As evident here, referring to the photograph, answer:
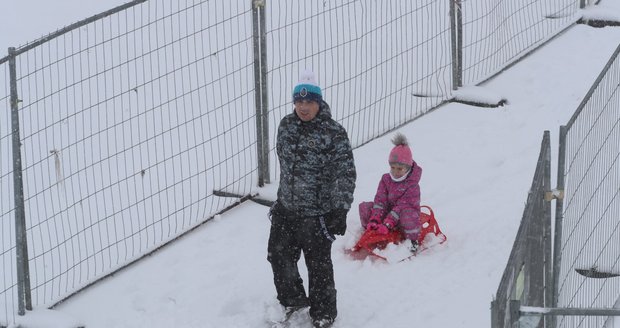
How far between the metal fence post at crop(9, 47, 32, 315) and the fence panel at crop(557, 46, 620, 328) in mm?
3372

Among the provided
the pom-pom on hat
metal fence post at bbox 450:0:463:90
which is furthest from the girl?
metal fence post at bbox 450:0:463:90

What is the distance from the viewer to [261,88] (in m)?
9.51

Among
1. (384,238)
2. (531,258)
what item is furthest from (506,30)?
(531,258)

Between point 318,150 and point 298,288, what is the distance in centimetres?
92

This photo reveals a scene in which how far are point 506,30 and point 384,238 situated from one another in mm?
4793

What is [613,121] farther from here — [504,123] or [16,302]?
[16,302]

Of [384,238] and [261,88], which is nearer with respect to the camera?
[384,238]

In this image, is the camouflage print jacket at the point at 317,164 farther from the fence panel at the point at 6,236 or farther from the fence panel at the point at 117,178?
the fence panel at the point at 6,236

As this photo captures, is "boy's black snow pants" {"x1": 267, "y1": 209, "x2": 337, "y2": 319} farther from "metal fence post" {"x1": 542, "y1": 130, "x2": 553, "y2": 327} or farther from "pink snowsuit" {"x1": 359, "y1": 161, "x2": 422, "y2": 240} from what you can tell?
"metal fence post" {"x1": 542, "y1": 130, "x2": 553, "y2": 327}

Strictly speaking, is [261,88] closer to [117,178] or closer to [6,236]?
[117,178]

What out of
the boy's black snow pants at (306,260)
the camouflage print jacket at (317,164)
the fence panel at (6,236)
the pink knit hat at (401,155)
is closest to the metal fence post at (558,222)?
the camouflage print jacket at (317,164)

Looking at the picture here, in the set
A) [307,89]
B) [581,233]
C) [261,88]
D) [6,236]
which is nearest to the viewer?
[581,233]

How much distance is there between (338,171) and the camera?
24.9 ft

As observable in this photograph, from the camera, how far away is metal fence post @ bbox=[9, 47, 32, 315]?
770 cm
